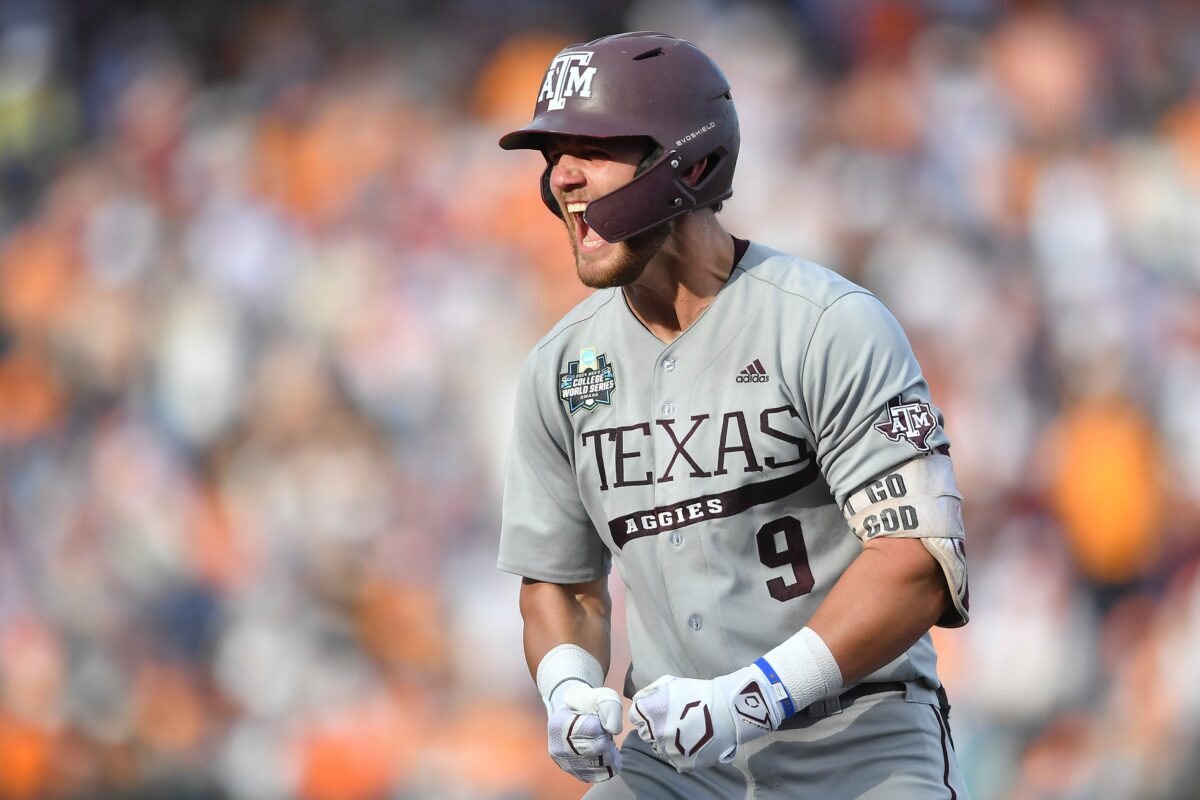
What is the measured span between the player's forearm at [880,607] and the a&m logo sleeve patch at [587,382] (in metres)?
0.69

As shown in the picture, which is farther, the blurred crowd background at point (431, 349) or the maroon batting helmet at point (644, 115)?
the blurred crowd background at point (431, 349)

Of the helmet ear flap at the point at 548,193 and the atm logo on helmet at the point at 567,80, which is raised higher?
the atm logo on helmet at the point at 567,80

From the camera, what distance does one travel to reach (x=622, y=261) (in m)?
3.10

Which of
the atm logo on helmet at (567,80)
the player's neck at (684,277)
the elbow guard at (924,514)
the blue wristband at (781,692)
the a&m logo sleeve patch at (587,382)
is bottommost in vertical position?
the blue wristband at (781,692)

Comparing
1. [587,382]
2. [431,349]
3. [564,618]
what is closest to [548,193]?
[587,382]

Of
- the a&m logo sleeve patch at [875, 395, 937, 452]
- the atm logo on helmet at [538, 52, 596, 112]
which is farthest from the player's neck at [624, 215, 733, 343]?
the a&m logo sleeve patch at [875, 395, 937, 452]

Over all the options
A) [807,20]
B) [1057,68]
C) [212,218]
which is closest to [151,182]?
[212,218]

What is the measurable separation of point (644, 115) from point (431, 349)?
16.5 feet

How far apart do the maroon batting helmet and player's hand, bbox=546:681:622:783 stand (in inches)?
37.1

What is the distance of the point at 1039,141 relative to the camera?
7.61 m

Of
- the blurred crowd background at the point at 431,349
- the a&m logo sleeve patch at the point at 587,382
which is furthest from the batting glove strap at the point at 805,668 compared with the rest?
the blurred crowd background at the point at 431,349

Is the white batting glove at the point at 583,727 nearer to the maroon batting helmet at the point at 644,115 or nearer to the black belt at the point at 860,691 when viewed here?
the black belt at the point at 860,691

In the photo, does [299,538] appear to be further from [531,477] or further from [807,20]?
[531,477]

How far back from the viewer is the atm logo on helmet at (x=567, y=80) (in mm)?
3076
